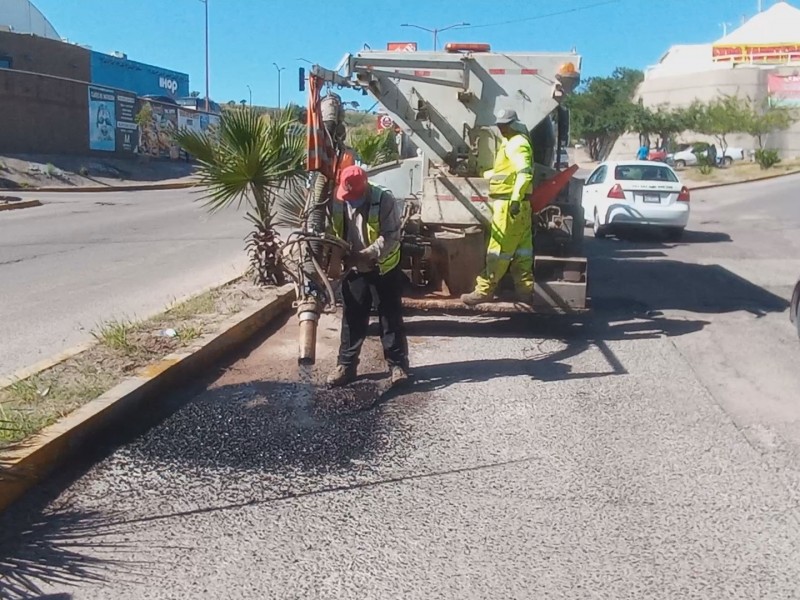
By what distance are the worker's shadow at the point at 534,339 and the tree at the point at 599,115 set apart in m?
51.4

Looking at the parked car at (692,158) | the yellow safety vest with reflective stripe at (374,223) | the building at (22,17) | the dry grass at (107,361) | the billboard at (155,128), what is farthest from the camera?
the building at (22,17)

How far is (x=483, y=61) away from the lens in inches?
351

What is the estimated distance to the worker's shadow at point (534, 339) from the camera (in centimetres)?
721

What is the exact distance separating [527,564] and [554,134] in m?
6.72

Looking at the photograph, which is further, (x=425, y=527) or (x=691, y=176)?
(x=691, y=176)

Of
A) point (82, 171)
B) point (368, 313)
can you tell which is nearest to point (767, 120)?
point (82, 171)

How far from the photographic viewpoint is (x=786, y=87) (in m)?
61.5

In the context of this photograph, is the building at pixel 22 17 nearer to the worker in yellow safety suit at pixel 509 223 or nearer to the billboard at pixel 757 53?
the billboard at pixel 757 53

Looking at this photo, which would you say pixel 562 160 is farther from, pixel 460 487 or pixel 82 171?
pixel 82 171

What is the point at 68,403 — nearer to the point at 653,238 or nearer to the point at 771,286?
the point at 771,286

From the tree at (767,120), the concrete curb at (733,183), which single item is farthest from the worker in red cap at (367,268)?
the tree at (767,120)

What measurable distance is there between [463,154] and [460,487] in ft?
15.9

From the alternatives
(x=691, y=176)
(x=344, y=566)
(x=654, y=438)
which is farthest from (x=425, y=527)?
(x=691, y=176)

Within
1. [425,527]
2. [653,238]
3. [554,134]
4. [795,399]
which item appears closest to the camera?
[425,527]
